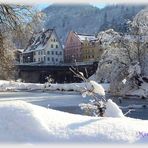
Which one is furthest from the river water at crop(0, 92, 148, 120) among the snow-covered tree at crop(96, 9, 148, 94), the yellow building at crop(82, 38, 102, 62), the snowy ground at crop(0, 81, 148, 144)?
the snowy ground at crop(0, 81, 148, 144)

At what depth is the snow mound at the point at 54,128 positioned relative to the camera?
14.6ft

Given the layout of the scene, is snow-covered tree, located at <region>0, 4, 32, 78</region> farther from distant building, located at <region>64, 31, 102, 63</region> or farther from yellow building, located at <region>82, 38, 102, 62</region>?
yellow building, located at <region>82, 38, 102, 62</region>

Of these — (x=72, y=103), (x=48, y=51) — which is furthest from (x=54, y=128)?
(x=48, y=51)

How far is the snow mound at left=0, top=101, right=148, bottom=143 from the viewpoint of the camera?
445cm

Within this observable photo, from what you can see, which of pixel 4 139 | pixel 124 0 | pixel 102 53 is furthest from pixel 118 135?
pixel 102 53

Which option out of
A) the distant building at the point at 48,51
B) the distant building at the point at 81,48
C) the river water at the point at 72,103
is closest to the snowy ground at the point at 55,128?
the river water at the point at 72,103

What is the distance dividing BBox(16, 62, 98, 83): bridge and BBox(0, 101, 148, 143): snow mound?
2583 centimetres

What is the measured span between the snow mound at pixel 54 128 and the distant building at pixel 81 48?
82.6ft

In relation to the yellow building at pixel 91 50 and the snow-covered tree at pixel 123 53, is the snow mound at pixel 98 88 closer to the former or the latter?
the yellow building at pixel 91 50

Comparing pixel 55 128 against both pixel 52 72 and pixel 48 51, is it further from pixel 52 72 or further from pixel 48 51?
pixel 52 72

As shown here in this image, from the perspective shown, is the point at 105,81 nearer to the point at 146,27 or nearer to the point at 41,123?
the point at 146,27

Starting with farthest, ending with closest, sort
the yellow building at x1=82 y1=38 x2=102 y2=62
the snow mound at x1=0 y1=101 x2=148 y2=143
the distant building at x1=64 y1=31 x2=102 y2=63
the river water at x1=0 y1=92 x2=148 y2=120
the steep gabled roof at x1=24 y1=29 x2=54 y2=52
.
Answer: the yellow building at x1=82 y1=38 x2=102 y2=62 → the distant building at x1=64 y1=31 x2=102 y2=63 → the river water at x1=0 y1=92 x2=148 y2=120 → the steep gabled roof at x1=24 y1=29 x2=54 y2=52 → the snow mound at x1=0 y1=101 x2=148 y2=143

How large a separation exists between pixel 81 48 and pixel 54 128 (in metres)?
28.5

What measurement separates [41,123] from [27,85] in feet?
141
